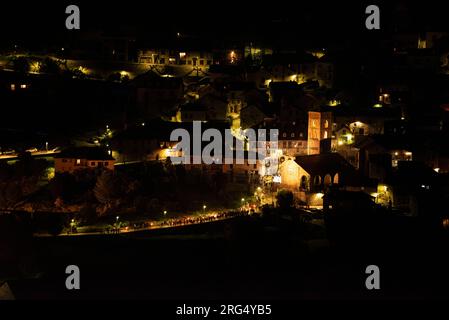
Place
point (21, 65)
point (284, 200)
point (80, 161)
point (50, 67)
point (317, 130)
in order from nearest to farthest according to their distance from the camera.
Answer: point (284, 200)
point (80, 161)
point (317, 130)
point (50, 67)
point (21, 65)

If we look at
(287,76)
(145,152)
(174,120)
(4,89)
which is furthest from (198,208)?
(4,89)

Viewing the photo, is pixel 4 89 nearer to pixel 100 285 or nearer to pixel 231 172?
pixel 231 172

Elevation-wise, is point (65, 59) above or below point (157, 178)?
above

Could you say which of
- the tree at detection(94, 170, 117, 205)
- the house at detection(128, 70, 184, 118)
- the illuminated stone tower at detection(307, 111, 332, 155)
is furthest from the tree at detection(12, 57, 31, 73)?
the illuminated stone tower at detection(307, 111, 332, 155)

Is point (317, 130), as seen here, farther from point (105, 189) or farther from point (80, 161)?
point (80, 161)

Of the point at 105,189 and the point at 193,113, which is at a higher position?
the point at 193,113

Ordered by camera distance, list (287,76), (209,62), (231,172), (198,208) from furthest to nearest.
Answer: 1. (209,62)
2. (287,76)
3. (231,172)
4. (198,208)

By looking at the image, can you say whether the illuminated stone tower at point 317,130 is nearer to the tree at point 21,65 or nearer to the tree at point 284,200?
the tree at point 284,200

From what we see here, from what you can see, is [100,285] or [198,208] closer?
[100,285]

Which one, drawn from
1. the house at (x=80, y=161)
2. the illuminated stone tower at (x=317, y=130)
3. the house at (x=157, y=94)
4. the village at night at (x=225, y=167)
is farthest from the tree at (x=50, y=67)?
the illuminated stone tower at (x=317, y=130)

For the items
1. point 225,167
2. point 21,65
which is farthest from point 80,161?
point 21,65
